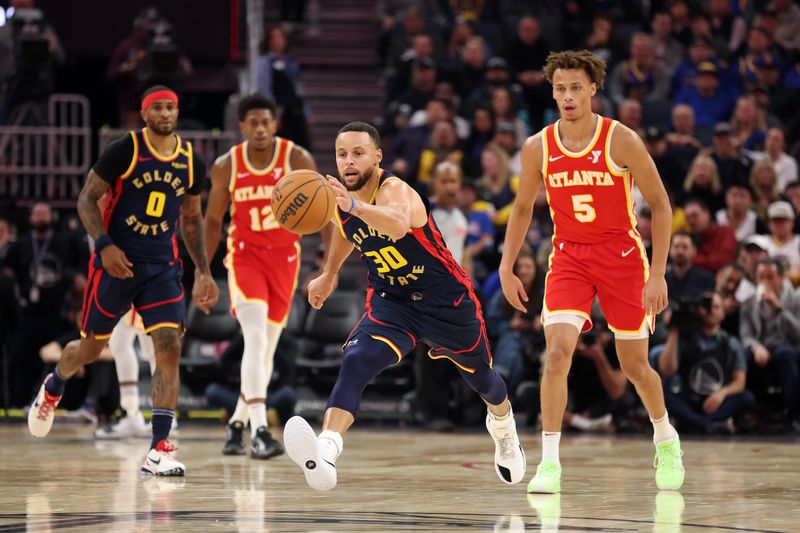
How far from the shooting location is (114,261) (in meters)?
8.58

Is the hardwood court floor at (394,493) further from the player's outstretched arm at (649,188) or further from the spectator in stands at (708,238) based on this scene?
the spectator in stands at (708,238)

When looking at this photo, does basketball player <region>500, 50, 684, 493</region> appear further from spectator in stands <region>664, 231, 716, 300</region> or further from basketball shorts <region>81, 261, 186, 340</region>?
spectator in stands <region>664, 231, 716, 300</region>

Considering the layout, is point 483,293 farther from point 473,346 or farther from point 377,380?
point 473,346

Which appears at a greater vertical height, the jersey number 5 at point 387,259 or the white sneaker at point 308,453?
the jersey number 5 at point 387,259

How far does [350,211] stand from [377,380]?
741 cm

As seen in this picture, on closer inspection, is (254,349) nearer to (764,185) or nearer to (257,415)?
(257,415)

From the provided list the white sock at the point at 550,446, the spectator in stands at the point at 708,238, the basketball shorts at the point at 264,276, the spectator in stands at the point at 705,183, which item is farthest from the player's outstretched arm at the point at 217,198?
the spectator in stands at the point at 705,183

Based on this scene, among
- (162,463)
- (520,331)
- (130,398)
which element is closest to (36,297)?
(130,398)

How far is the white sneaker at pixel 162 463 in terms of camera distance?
823 centimetres

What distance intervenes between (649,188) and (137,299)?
3.41 meters

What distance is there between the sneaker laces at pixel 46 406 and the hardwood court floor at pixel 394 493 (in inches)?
12.5

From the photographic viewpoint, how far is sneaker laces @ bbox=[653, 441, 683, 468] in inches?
302

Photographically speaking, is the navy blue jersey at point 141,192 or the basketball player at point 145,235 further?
the navy blue jersey at point 141,192

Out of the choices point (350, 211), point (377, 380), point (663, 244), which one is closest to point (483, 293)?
point (377, 380)
